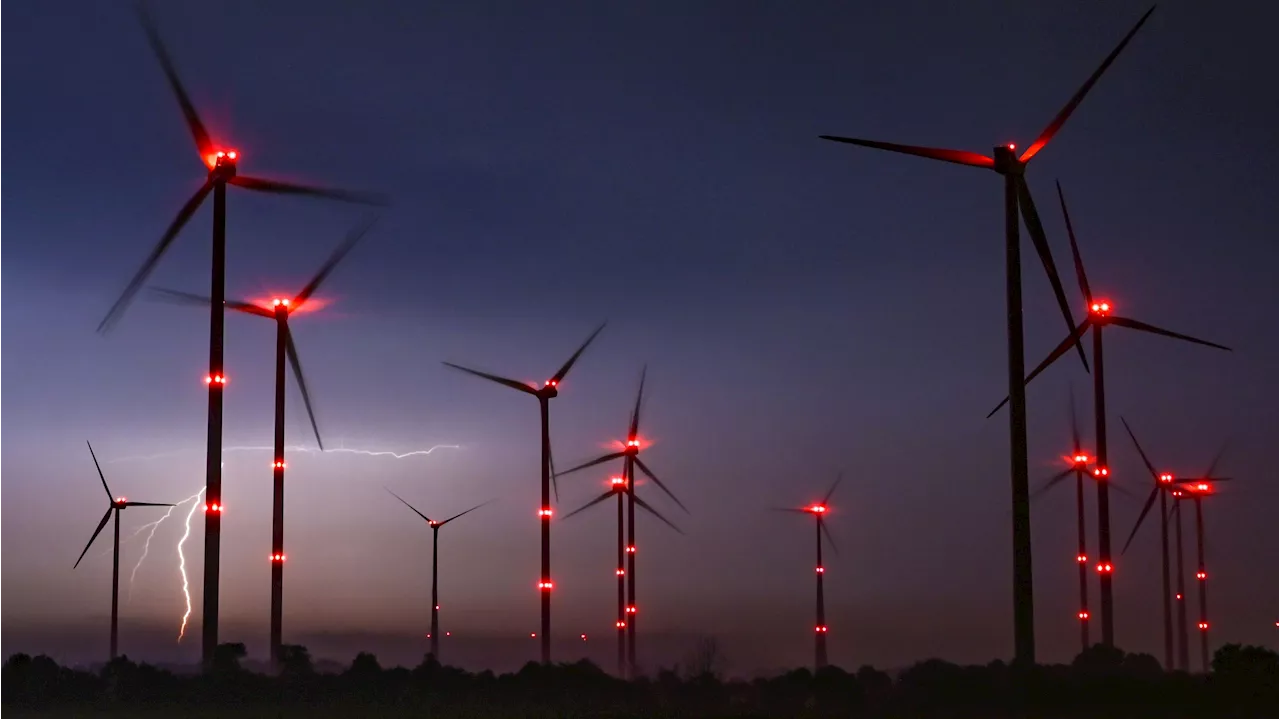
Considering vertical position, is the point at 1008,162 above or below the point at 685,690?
above

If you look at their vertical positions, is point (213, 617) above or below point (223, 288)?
below

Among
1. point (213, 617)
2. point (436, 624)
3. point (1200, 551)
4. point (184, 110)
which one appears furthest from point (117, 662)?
point (1200, 551)

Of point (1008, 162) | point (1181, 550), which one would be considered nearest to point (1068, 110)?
point (1008, 162)

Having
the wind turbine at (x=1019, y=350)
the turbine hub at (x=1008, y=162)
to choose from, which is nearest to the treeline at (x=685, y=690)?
the wind turbine at (x=1019, y=350)

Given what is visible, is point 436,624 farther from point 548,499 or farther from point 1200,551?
point 1200,551

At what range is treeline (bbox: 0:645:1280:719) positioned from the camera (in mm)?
49438

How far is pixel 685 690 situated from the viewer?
57.5m

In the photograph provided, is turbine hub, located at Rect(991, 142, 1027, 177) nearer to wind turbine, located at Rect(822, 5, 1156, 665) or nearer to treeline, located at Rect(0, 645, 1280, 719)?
wind turbine, located at Rect(822, 5, 1156, 665)

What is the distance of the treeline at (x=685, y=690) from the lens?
49.4 meters

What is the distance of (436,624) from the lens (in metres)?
119

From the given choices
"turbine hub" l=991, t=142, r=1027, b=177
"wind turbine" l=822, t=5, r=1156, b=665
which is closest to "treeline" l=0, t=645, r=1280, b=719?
"wind turbine" l=822, t=5, r=1156, b=665

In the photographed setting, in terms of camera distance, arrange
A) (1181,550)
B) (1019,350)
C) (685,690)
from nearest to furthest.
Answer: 1. (1019,350)
2. (685,690)
3. (1181,550)

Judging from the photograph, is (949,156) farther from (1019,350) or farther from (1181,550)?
(1181,550)

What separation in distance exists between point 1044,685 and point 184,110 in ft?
130
